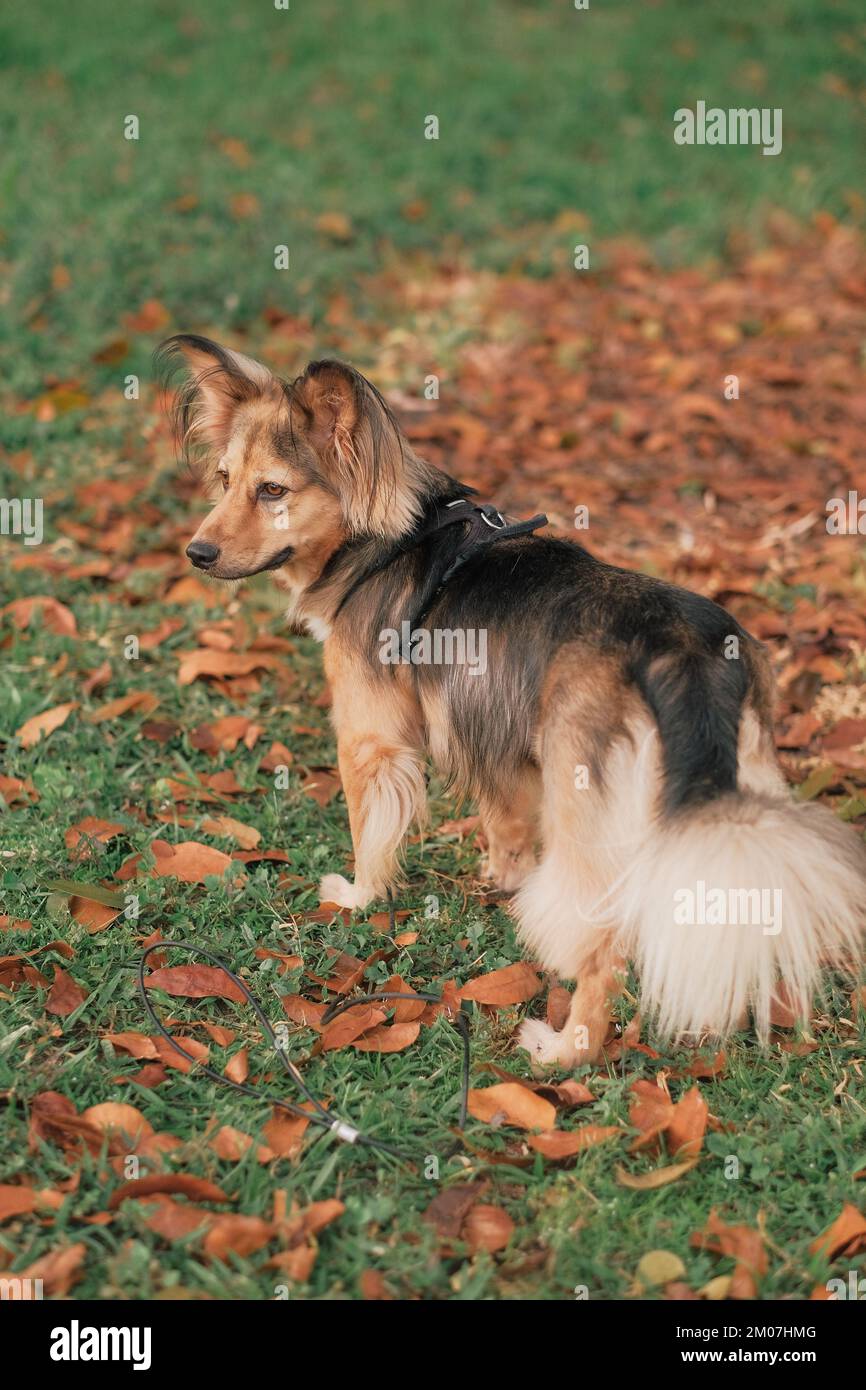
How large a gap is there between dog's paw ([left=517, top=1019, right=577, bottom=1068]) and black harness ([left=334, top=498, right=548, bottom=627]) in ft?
4.08

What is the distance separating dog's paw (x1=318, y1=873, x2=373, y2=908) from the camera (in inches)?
157

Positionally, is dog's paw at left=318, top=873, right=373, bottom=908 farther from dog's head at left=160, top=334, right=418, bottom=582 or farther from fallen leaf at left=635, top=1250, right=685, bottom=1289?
fallen leaf at left=635, top=1250, right=685, bottom=1289

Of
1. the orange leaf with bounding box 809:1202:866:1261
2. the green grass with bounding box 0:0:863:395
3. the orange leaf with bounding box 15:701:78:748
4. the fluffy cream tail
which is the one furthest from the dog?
the green grass with bounding box 0:0:863:395

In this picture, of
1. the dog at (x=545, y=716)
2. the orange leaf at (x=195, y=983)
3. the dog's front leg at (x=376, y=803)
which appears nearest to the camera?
the dog at (x=545, y=716)

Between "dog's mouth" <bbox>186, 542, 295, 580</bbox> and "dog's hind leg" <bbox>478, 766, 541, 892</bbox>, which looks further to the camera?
"dog's hind leg" <bbox>478, 766, 541, 892</bbox>

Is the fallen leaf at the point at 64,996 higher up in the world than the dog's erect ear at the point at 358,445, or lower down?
lower down

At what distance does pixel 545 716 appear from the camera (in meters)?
3.36

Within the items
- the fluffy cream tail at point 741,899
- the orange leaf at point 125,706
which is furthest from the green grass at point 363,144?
the fluffy cream tail at point 741,899

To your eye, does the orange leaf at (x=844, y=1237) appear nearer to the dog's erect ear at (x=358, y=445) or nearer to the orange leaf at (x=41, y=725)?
the dog's erect ear at (x=358, y=445)

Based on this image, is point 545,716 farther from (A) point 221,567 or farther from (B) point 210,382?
(B) point 210,382

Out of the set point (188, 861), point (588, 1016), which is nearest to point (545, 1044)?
point (588, 1016)

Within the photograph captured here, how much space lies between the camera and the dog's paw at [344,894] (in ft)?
13.1

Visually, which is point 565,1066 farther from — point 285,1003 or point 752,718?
point 752,718

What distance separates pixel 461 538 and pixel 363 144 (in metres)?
7.52
